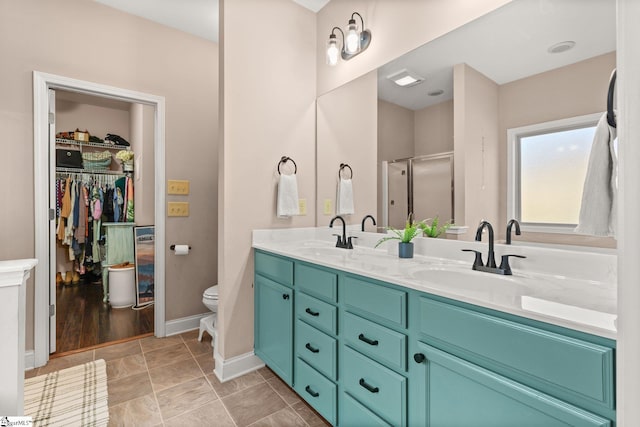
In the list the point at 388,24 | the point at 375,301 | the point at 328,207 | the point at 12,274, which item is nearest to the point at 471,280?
the point at 375,301

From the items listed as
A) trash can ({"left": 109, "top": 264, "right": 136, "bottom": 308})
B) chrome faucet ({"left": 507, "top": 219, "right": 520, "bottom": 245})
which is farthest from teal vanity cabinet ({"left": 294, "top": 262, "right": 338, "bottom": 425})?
trash can ({"left": 109, "top": 264, "right": 136, "bottom": 308})

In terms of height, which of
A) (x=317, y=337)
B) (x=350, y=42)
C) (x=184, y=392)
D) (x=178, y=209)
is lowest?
(x=184, y=392)

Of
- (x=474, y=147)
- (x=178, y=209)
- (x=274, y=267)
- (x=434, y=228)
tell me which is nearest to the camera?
(x=474, y=147)

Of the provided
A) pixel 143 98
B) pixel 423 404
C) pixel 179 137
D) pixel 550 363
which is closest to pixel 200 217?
pixel 179 137

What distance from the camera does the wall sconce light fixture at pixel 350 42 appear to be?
6.65 feet

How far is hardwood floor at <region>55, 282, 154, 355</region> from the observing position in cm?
267

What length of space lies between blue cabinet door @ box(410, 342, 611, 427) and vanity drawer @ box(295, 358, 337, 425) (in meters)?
0.50

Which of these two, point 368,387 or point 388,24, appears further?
point 388,24

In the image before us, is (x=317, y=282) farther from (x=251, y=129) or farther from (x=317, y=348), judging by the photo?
(x=251, y=129)

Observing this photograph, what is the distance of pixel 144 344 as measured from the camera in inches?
103

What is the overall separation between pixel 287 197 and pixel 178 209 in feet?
3.87

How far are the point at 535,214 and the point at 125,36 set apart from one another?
322 centimetres

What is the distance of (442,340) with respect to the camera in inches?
41.3

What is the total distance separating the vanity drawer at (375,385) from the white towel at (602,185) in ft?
2.76
